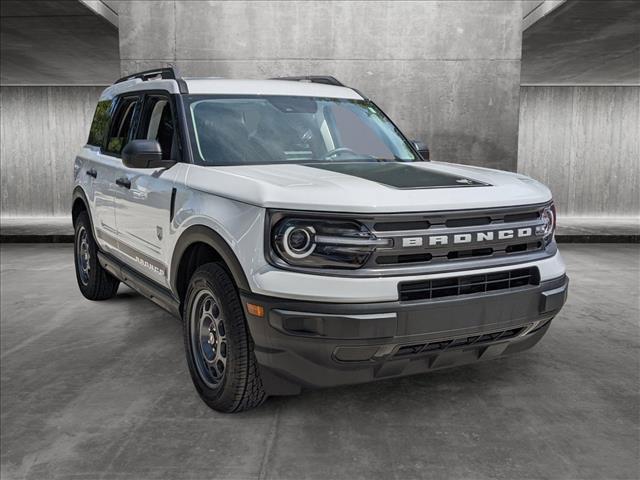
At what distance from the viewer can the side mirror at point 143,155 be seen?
12.6 feet

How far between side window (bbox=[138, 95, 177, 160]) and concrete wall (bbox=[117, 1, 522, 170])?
5.00m

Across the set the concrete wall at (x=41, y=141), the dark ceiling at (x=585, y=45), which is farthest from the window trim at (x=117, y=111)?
the concrete wall at (x=41, y=141)

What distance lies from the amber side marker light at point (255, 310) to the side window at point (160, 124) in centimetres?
142

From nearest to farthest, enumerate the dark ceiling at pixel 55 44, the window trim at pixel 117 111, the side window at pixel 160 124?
1. the side window at pixel 160 124
2. the window trim at pixel 117 111
3. the dark ceiling at pixel 55 44

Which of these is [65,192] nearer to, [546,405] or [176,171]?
[176,171]

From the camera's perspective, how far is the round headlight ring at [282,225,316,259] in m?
2.96

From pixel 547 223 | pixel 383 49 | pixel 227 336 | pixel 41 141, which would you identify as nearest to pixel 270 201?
pixel 227 336

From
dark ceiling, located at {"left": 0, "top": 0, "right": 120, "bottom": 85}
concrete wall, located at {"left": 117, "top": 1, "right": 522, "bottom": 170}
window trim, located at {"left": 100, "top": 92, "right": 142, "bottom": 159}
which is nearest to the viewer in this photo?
window trim, located at {"left": 100, "top": 92, "right": 142, "bottom": 159}

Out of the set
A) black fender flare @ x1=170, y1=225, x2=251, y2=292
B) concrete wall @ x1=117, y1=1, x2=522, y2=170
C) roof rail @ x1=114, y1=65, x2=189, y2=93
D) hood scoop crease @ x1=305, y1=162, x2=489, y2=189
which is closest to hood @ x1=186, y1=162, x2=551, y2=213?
hood scoop crease @ x1=305, y1=162, x2=489, y2=189

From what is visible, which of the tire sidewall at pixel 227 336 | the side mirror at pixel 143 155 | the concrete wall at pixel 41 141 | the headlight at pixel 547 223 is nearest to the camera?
the tire sidewall at pixel 227 336

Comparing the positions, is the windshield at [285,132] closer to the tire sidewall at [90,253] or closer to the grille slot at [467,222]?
the grille slot at [467,222]

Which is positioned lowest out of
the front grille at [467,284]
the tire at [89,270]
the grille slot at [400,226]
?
the tire at [89,270]

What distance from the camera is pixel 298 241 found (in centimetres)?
298

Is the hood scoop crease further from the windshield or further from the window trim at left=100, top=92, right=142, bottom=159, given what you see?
the window trim at left=100, top=92, right=142, bottom=159
